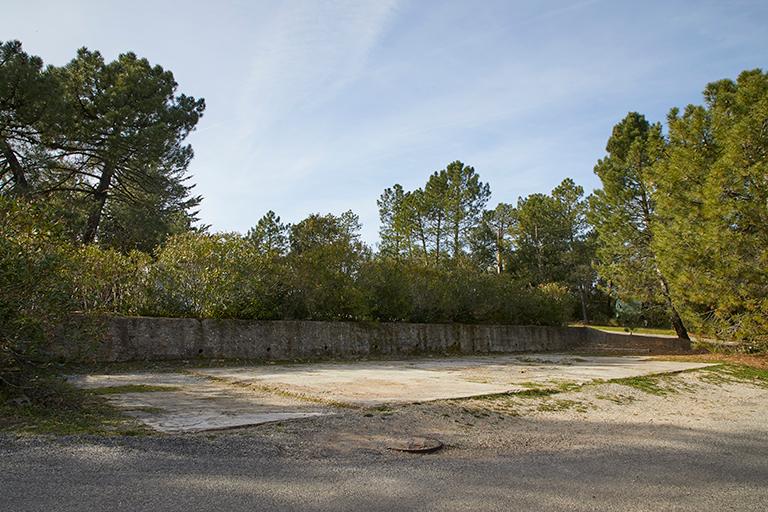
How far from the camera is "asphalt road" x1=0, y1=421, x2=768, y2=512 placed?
2.70m

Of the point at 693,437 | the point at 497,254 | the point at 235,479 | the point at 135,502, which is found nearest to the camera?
the point at 135,502

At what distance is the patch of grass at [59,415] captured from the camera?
12.8ft

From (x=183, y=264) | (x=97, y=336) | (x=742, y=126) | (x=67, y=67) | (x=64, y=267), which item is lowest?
(x=97, y=336)

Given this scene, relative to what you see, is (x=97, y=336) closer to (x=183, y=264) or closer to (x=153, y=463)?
(x=153, y=463)

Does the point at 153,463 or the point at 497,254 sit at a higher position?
the point at 497,254

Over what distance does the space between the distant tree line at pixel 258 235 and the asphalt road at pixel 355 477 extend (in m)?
2.01

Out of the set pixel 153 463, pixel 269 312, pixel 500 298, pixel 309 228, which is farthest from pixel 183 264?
pixel 309 228

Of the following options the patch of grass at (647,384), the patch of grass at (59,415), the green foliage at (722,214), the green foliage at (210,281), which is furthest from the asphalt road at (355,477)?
the green foliage at (722,214)

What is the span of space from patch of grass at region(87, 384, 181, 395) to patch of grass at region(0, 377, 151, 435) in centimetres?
85

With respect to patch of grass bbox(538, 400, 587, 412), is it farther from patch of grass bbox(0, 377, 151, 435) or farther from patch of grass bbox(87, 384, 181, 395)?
patch of grass bbox(87, 384, 181, 395)

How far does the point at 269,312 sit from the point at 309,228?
18.3 metres

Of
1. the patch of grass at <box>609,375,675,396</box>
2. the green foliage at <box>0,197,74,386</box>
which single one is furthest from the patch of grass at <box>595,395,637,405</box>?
the green foliage at <box>0,197,74,386</box>

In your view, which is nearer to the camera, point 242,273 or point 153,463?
point 153,463

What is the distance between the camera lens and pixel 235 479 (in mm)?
3002
